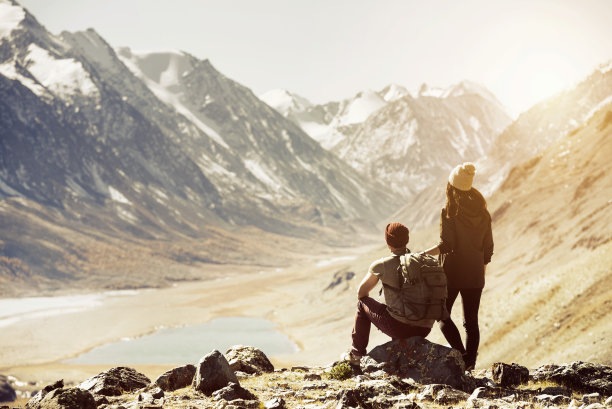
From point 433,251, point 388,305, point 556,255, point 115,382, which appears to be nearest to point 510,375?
point 433,251

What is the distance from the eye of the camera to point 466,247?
10.5m

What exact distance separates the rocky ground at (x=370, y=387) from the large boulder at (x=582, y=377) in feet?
0.05

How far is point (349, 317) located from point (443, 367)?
82.3m

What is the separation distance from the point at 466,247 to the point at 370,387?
10.2 feet

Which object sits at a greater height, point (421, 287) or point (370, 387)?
point (421, 287)

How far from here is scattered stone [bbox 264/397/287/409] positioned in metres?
8.74

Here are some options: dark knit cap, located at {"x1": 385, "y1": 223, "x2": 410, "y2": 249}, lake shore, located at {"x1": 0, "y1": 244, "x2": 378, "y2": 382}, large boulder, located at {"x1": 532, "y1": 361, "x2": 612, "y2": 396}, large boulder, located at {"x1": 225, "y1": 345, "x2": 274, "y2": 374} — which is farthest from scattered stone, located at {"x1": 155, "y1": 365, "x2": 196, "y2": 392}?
lake shore, located at {"x1": 0, "y1": 244, "x2": 378, "y2": 382}

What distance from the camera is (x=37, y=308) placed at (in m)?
148

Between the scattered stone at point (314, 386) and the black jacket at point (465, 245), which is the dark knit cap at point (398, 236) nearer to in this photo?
the black jacket at point (465, 245)

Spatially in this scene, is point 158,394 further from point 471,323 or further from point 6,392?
point 6,392

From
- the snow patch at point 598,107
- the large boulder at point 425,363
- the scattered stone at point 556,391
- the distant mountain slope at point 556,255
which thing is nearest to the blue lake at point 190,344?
the distant mountain slope at point 556,255

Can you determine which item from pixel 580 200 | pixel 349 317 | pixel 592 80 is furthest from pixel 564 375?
pixel 592 80

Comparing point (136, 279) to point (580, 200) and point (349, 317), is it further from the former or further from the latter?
point (580, 200)

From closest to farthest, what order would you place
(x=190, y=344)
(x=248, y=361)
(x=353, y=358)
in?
(x=353, y=358) → (x=248, y=361) → (x=190, y=344)
